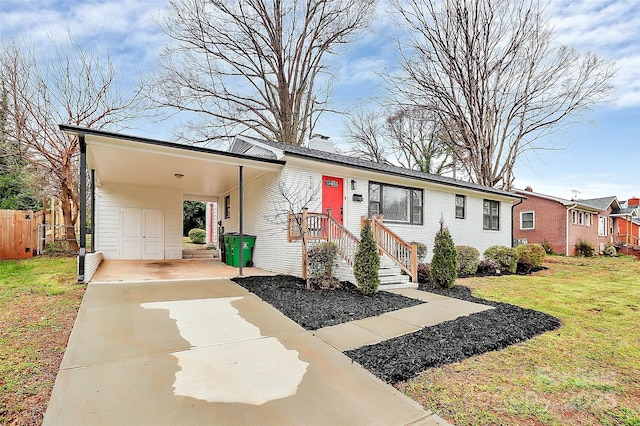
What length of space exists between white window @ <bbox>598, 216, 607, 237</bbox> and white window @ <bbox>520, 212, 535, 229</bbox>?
7.47 metres

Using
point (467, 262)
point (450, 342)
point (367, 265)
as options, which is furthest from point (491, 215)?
point (450, 342)

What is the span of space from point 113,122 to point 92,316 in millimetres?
11741

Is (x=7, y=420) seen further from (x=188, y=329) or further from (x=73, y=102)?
(x=73, y=102)

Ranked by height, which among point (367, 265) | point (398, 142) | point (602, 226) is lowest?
point (367, 265)

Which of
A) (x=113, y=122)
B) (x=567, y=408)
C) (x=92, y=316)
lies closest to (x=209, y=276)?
(x=92, y=316)

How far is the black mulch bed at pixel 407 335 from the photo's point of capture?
136 inches

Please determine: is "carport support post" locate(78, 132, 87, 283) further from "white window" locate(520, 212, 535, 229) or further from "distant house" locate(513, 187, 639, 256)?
"white window" locate(520, 212, 535, 229)

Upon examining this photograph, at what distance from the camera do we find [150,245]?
12.1 m

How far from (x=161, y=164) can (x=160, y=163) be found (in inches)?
4.8

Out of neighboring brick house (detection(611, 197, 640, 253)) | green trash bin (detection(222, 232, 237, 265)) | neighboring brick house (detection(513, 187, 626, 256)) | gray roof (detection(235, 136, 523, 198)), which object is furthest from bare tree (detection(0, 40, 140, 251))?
neighboring brick house (detection(611, 197, 640, 253))

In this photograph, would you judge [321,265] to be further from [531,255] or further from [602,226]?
[602,226]

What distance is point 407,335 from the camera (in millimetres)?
4207

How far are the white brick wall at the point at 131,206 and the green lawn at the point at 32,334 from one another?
351 cm

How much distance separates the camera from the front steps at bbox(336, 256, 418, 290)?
24.2 ft
